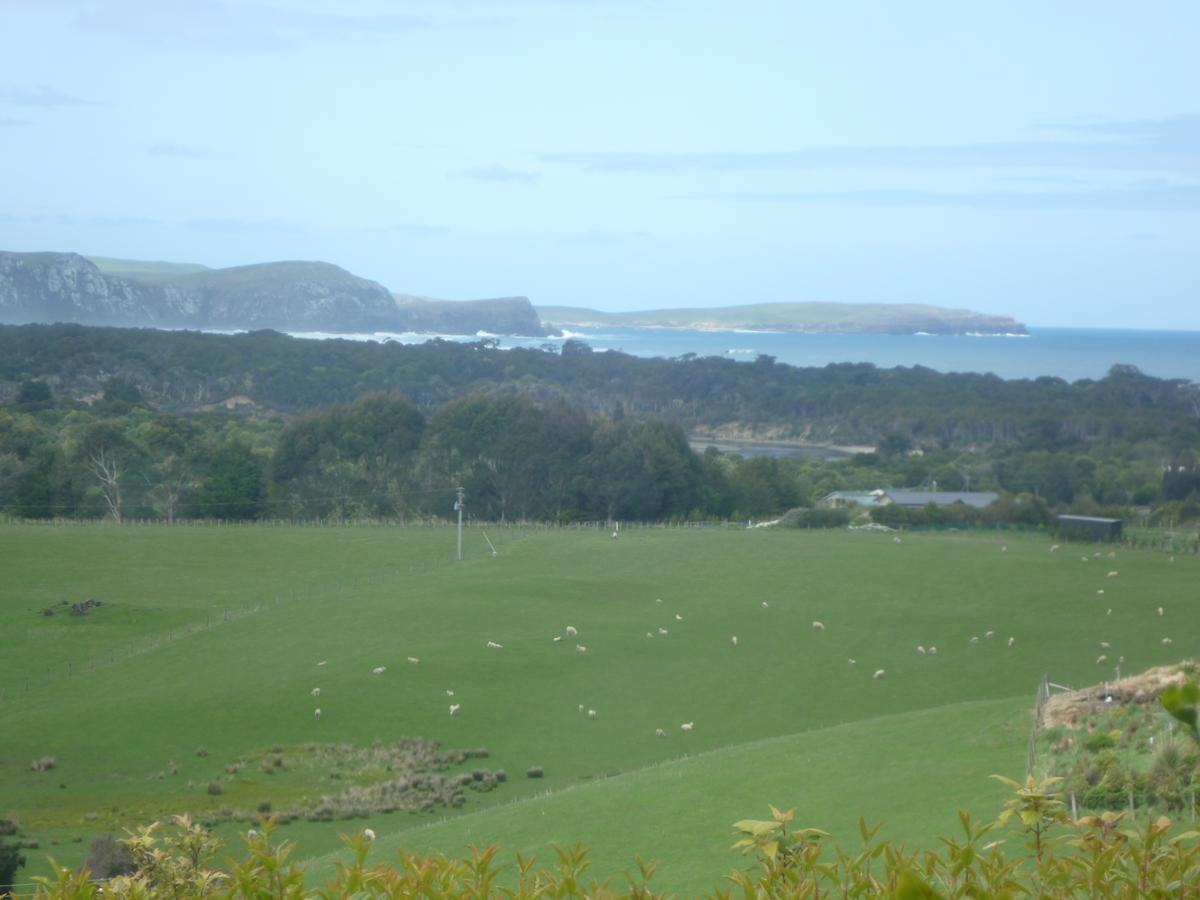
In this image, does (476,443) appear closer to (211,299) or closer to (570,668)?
(570,668)

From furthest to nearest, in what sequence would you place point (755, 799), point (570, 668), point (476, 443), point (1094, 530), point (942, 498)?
1. point (476, 443)
2. point (942, 498)
3. point (1094, 530)
4. point (570, 668)
5. point (755, 799)

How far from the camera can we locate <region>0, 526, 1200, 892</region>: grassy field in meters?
15.8

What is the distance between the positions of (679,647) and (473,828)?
1629cm

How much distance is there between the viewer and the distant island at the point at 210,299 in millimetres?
146750

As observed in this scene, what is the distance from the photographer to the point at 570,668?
97.9 ft

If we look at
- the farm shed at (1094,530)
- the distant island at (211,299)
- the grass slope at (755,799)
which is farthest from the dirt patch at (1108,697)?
the distant island at (211,299)

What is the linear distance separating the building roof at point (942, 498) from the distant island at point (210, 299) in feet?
366

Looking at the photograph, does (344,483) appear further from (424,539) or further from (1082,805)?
(1082,805)

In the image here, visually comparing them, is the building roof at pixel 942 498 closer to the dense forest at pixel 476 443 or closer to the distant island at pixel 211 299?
the dense forest at pixel 476 443

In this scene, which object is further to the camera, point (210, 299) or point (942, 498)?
point (210, 299)


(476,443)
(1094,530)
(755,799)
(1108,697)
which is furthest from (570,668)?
(476,443)

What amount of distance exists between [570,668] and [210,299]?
482 feet

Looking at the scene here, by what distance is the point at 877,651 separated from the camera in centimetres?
3162

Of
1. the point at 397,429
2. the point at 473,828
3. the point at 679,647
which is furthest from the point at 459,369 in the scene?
the point at 473,828
